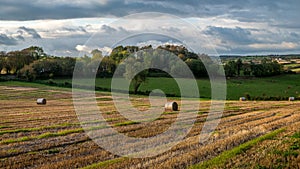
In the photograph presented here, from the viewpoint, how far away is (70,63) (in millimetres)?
94375

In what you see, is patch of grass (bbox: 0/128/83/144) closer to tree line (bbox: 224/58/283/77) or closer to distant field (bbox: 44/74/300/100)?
distant field (bbox: 44/74/300/100)

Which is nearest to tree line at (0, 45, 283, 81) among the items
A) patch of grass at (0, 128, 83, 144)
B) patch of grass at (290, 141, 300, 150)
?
patch of grass at (0, 128, 83, 144)

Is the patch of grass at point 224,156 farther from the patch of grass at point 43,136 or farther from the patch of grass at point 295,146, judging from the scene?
the patch of grass at point 43,136

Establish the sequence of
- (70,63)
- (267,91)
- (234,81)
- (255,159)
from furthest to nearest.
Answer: (70,63) < (234,81) < (267,91) < (255,159)

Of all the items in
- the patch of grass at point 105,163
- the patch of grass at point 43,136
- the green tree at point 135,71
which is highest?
the green tree at point 135,71

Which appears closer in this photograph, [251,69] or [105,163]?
[105,163]

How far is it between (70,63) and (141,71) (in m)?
37.0

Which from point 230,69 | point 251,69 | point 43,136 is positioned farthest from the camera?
point 251,69

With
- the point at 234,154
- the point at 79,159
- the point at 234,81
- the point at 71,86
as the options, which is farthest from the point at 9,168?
the point at 234,81

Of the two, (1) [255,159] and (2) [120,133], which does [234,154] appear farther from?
(2) [120,133]

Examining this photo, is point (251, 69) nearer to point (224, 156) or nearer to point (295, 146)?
point (295, 146)

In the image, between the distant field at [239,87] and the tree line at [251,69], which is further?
the tree line at [251,69]

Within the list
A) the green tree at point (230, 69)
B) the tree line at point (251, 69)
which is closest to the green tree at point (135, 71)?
the green tree at point (230, 69)

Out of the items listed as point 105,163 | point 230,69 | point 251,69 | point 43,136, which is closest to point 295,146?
Result: point 105,163
